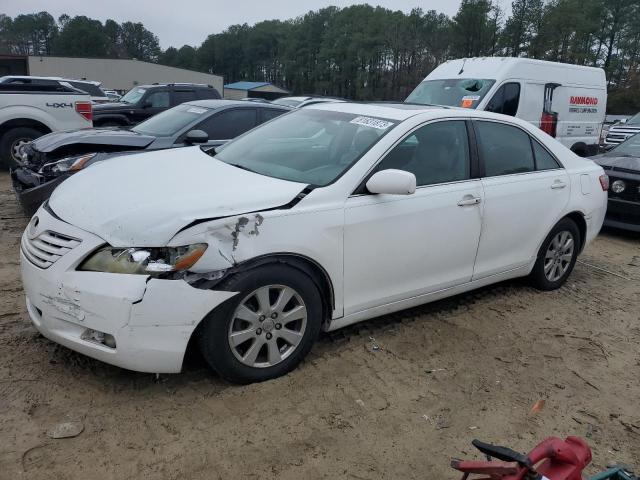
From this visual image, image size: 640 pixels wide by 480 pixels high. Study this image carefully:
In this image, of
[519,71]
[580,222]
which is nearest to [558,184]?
[580,222]

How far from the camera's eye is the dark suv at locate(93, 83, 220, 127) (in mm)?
12344

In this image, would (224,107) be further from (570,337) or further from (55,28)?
(55,28)

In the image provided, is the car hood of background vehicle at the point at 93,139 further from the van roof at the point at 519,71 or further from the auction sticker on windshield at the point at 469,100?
the van roof at the point at 519,71

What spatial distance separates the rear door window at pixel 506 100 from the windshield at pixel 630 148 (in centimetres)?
192

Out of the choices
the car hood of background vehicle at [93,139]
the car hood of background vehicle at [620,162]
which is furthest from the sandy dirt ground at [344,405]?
the car hood of background vehicle at [620,162]

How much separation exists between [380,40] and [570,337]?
74101 mm

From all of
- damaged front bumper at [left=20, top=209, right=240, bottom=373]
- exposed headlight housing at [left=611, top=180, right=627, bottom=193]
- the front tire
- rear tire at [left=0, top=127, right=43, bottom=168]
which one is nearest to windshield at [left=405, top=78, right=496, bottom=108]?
exposed headlight housing at [left=611, top=180, right=627, bottom=193]

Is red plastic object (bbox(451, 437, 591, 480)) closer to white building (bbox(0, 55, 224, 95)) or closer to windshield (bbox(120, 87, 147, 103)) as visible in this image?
windshield (bbox(120, 87, 147, 103))

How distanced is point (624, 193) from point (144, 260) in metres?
6.68

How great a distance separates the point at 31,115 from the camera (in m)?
9.02

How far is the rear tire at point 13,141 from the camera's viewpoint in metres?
8.99

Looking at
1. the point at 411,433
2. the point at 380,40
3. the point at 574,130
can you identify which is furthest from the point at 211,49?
the point at 411,433

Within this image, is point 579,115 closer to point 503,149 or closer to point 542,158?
point 542,158

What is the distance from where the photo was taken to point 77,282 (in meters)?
2.71
